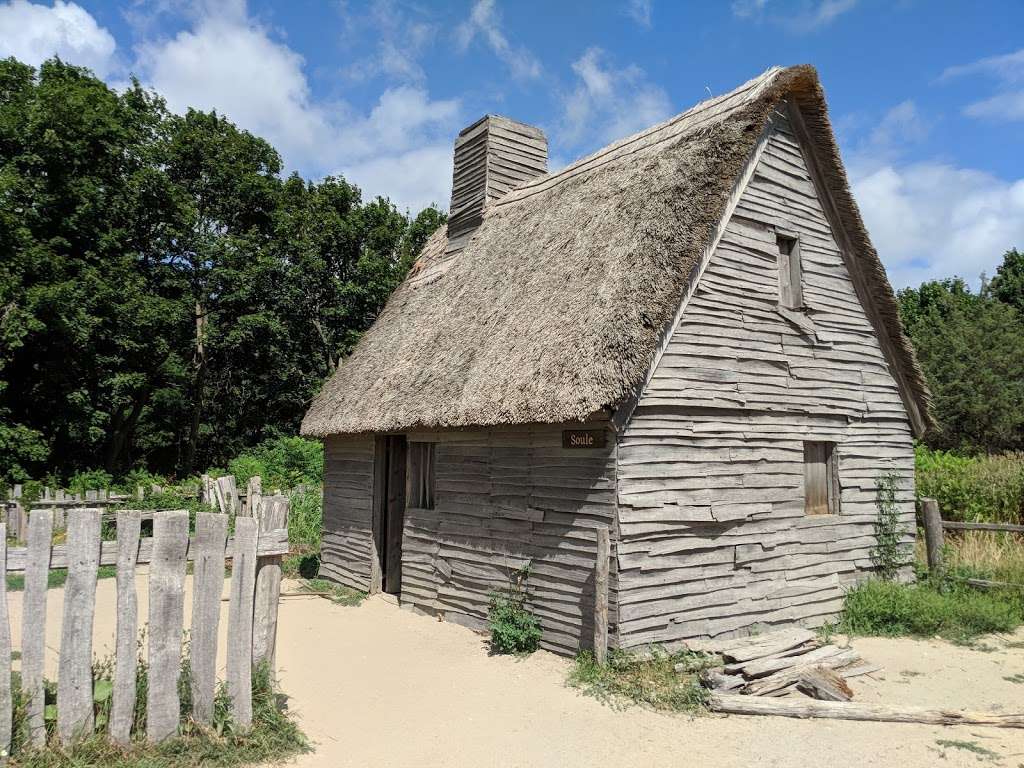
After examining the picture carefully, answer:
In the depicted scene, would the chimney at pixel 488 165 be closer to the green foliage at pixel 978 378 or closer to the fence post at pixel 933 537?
the fence post at pixel 933 537

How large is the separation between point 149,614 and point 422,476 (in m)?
6.10

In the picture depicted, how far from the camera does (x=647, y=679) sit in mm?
6871

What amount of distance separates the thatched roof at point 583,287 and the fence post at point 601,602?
1.44 metres

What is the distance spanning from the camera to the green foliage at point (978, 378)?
26453 mm

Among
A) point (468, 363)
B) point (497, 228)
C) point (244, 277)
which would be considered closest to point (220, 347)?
point (244, 277)

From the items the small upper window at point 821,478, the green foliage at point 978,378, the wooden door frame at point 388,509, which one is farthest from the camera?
the green foliage at point 978,378

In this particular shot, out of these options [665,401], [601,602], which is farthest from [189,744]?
[665,401]

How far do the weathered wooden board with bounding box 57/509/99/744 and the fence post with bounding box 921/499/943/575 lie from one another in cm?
1026

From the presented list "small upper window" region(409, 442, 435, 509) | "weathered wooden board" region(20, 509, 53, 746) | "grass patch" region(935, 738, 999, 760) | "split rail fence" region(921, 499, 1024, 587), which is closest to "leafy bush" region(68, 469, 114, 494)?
"small upper window" region(409, 442, 435, 509)

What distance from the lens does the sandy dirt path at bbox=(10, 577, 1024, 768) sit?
17.7 ft

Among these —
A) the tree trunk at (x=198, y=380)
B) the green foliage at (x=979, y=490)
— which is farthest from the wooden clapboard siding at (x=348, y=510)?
the tree trunk at (x=198, y=380)

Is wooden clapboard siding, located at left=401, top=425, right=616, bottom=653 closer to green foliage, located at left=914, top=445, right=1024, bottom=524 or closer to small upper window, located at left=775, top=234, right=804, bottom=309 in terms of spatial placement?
small upper window, located at left=775, top=234, right=804, bottom=309

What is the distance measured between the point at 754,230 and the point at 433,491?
18.6 ft

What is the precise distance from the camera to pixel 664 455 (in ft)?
25.9
